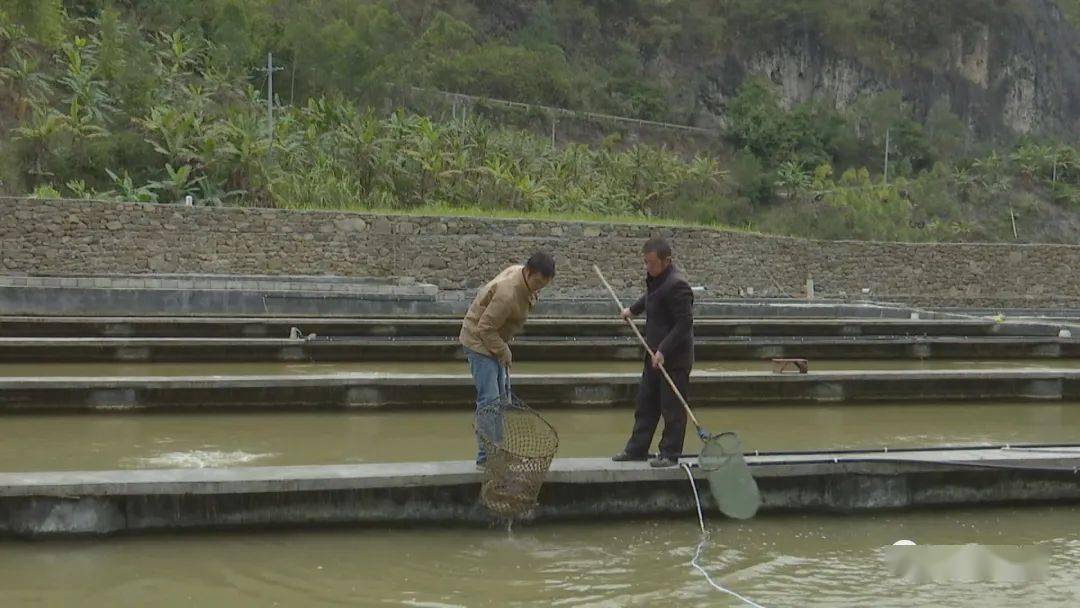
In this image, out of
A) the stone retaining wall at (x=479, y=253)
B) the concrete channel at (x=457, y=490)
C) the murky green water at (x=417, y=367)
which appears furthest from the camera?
the stone retaining wall at (x=479, y=253)

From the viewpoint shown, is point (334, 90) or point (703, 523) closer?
point (703, 523)

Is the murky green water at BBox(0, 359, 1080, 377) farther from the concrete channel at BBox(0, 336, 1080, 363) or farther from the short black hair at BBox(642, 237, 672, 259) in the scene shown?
the short black hair at BBox(642, 237, 672, 259)

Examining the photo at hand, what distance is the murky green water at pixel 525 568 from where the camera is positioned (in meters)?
5.53

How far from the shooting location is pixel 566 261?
28.9 metres

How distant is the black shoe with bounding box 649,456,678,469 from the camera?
23.3 ft

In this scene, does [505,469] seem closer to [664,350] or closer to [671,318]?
[664,350]

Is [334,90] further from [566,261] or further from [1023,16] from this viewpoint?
[1023,16]

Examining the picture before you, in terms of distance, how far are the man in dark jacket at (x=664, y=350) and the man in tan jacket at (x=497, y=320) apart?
66cm

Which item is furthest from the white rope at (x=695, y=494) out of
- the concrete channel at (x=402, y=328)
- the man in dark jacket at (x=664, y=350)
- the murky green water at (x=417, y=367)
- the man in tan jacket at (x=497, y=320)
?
the concrete channel at (x=402, y=328)

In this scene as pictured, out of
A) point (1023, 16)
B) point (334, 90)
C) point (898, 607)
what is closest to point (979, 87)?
Result: point (1023, 16)

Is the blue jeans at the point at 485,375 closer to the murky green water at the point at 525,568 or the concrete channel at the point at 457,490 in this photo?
the concrete channel at the point at 457,490

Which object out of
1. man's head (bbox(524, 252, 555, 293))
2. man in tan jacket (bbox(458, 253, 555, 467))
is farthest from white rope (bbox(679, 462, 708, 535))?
man's head (bbox(524, 252, 555, 293))

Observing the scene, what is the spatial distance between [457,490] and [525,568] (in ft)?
2.93

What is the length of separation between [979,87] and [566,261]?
57757 millimetres
